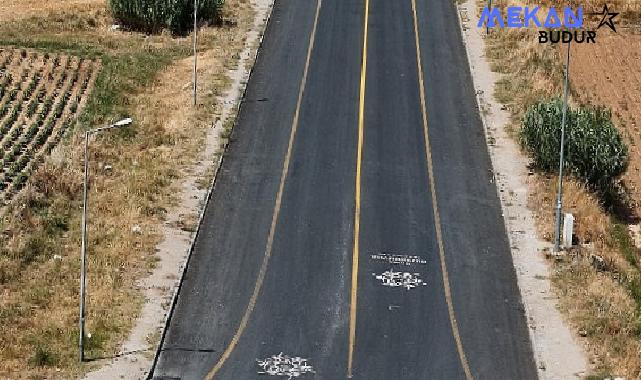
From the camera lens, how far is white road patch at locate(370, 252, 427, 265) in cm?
5253

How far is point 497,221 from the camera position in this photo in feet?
185

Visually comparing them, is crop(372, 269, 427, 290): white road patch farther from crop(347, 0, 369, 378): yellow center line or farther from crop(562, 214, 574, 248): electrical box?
crop(562, 214, 574, 248): electrical box

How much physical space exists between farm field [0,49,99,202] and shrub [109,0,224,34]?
254 inches

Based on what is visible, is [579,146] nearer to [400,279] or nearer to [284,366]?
[400,279]

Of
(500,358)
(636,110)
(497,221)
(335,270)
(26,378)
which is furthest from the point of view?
(636,110)

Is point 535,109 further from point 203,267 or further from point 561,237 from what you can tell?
point 203,267

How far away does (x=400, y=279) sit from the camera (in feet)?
167

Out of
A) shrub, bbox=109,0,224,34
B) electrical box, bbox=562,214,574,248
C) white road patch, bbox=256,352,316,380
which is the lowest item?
white road patch, bbox=256,352,316,380

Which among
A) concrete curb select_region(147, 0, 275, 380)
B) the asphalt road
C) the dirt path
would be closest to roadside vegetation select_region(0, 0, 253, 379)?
concrete curb select_region(147, 0, 275, 380)

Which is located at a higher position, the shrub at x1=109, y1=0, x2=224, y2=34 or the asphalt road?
the shrub at x1=109, y1=0, x2=224, y2=34

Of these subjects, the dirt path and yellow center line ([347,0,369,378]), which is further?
yellow center line ([347,0,369,378])

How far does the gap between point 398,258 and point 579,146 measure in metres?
13.1

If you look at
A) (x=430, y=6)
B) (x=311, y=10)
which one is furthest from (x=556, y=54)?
(x=311, y=10)

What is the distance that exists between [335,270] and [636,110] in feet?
100
